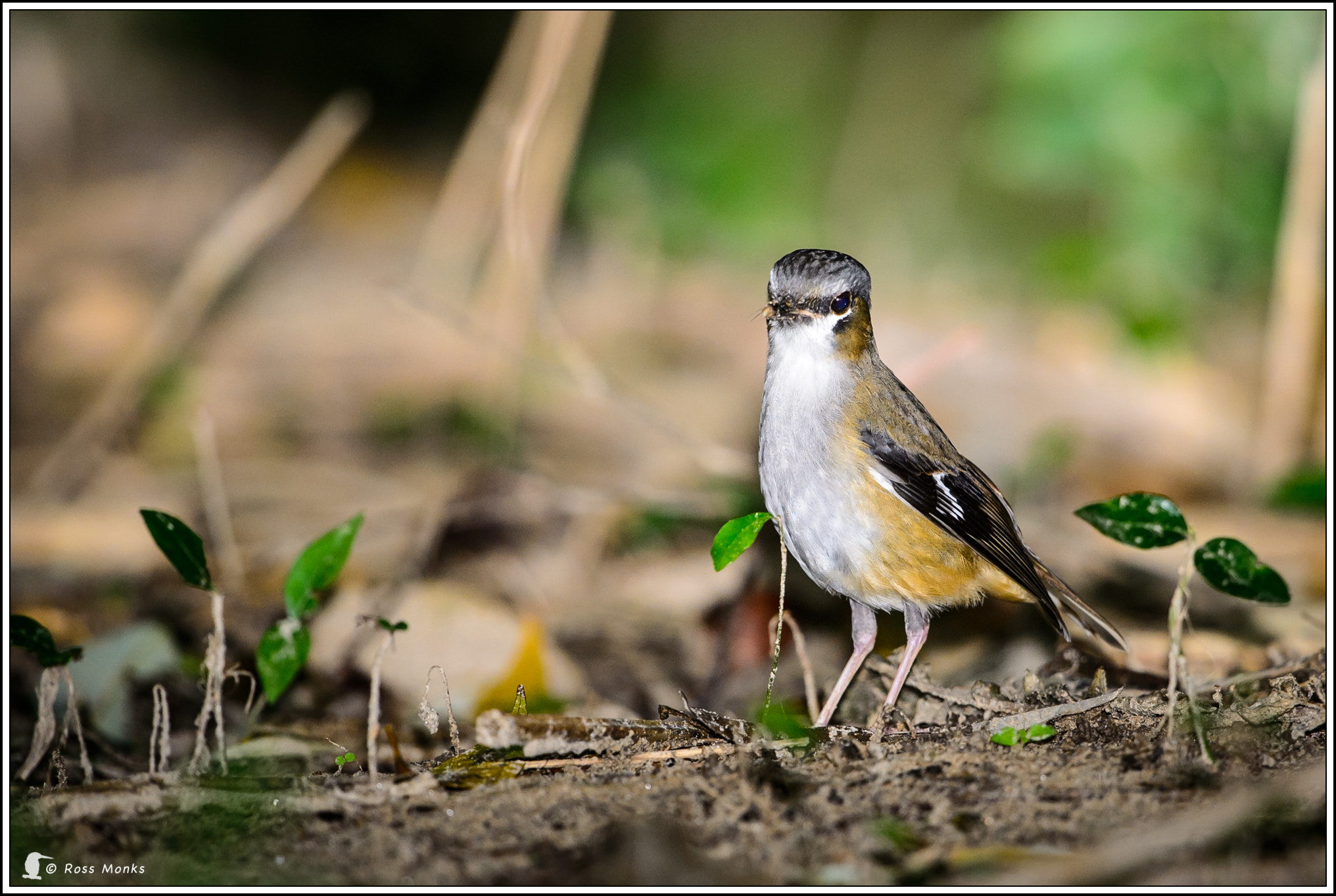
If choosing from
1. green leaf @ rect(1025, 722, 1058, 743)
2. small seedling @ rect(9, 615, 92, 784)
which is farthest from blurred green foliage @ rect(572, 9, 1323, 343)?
small seedling @ rect(9, 615, 92, 784)

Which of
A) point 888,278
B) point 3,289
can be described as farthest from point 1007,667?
point 888,278

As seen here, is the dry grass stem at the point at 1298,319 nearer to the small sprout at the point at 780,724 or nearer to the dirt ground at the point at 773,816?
the dirt ground at the point at 773,816

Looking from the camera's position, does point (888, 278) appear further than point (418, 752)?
Yes

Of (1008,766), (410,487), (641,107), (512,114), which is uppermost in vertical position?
(641,107)

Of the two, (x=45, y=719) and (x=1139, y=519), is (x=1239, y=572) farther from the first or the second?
(x=45, y=719)

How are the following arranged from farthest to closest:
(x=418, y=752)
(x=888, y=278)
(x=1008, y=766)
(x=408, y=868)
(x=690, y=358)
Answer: (x=888, y=278) → (x=690, y=358) → (x=418, y=752) → (x=1008, y=766) → (x=408, y=868)

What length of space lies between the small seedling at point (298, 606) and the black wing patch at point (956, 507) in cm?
204

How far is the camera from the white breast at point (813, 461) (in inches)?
164

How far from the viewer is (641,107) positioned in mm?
11156

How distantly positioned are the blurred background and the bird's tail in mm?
323

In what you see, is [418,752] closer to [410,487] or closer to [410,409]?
[410,487]

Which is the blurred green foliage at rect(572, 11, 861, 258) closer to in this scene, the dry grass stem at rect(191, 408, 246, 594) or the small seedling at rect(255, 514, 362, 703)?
the dry grass stem at rect(191, 408, 246, 594)

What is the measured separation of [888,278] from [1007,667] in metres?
6.16

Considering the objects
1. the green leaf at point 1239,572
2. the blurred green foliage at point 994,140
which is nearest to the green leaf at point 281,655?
the green leaf at point 1239,572
